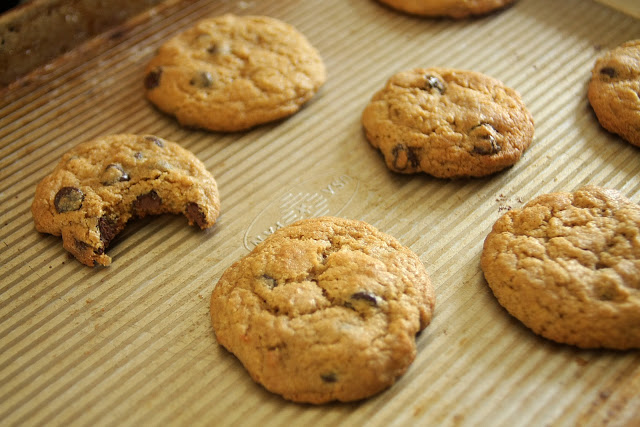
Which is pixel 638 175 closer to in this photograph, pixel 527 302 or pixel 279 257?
pixel 527 302

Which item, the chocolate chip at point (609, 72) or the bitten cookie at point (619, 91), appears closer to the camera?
the bitten cookie at point (619, 91)

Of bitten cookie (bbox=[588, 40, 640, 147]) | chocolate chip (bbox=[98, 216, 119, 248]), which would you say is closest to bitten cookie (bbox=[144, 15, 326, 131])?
chocolate chip (bbox=[98, 216, 119, 248])

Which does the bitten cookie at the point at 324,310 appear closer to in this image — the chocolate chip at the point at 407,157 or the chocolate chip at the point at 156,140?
the chocolate chip at the point at 407,157

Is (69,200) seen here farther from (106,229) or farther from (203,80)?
(203,80)

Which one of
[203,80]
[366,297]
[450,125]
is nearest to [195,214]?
[203,80]

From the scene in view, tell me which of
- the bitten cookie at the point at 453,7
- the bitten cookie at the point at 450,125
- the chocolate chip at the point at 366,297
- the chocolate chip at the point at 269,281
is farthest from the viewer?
the bitten cookie at the point at 453,7

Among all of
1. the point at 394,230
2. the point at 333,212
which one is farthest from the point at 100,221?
the point at 394,230

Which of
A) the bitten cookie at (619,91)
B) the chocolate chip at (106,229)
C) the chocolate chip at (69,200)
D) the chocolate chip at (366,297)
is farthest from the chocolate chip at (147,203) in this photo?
the bitten cookie at (619,91)
